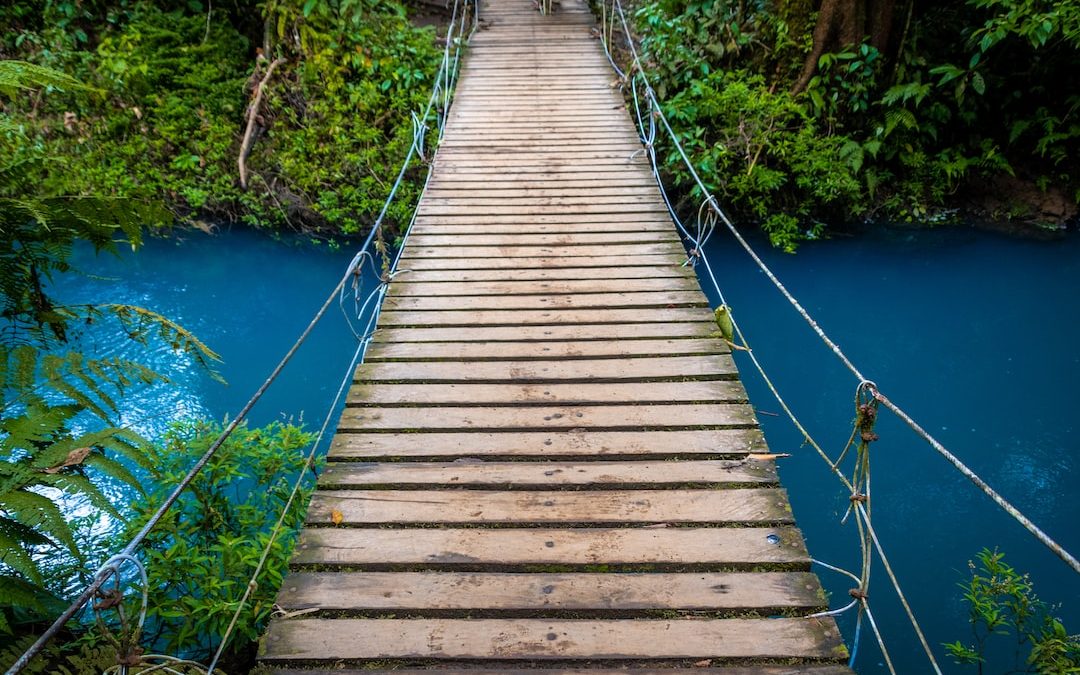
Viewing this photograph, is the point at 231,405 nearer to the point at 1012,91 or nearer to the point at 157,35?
the point at 157,35

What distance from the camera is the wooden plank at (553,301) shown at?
380 cm

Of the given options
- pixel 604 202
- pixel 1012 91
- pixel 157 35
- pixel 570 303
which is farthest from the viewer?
pixel 157 35

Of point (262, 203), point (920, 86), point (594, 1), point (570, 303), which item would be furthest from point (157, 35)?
point (920, 86)

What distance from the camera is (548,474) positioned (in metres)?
2.61

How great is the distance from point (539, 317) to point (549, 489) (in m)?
1.39

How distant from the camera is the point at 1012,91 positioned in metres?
7.45

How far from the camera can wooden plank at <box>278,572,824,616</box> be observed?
207cm

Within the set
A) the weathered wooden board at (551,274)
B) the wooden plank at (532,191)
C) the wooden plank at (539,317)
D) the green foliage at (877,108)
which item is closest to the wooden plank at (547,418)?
the wooden plank at (539,317)

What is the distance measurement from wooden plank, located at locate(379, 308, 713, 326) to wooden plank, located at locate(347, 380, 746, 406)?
0.60 m

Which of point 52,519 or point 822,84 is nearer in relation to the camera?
point 52,519

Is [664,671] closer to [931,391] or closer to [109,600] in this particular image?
[109,600]

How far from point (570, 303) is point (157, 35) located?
7.75 meters

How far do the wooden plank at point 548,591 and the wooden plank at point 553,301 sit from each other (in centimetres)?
192

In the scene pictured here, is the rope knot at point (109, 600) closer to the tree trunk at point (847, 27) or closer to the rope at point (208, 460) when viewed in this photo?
the rope at point (208, 460)
